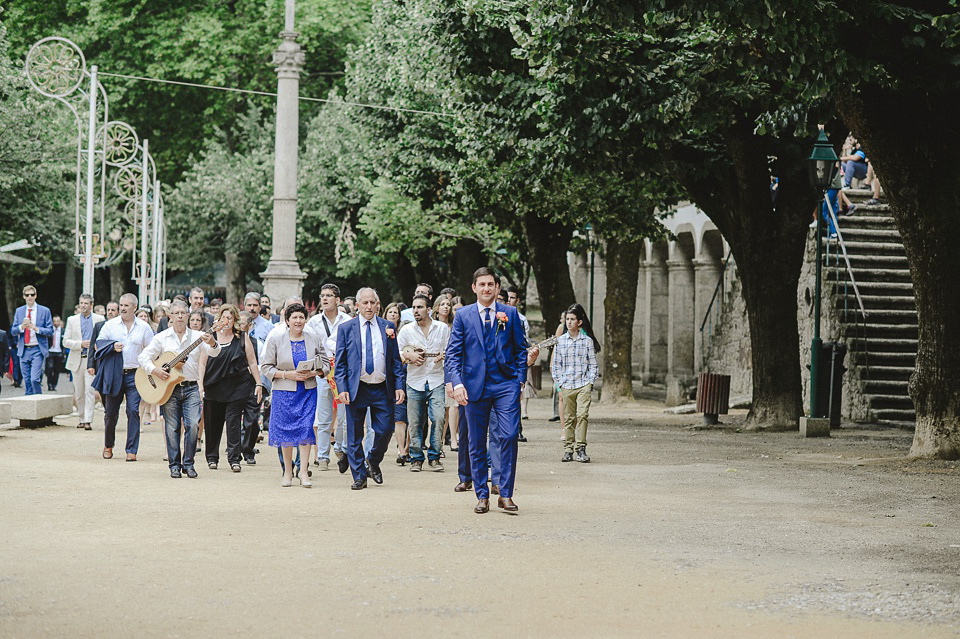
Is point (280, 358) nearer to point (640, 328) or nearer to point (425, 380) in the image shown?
point (425, 380)

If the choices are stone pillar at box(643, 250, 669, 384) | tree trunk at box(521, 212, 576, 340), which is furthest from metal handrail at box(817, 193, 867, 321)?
stone pillar at box(643, 250, 669, 384)

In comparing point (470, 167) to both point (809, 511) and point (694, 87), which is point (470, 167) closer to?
point (694, 87)

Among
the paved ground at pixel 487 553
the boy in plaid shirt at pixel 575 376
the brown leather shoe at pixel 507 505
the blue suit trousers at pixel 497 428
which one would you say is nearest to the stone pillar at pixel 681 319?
the boy in plaid shirt at pixel 575 376

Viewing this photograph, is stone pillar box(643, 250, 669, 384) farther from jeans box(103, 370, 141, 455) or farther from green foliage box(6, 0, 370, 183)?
jeans box(103, 370, 141, 455)

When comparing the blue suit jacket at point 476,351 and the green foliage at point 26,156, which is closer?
the blue suit jacket at point 476,351

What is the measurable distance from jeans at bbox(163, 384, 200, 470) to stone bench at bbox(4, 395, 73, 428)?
621 centimetres

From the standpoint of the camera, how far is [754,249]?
69.3ft

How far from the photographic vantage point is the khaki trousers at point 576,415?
16.5 meters

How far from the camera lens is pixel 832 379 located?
71.8ft

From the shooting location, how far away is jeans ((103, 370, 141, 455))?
16312mm

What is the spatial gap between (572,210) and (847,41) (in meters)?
9.78

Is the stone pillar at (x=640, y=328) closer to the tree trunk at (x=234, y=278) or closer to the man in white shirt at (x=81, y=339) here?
the tree trunk at (x=234, y=278)

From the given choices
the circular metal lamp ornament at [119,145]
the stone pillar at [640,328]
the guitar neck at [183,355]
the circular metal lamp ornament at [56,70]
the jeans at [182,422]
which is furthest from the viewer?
the stone pillar at [640,328]

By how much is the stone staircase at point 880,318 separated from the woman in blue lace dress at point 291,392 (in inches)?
444
